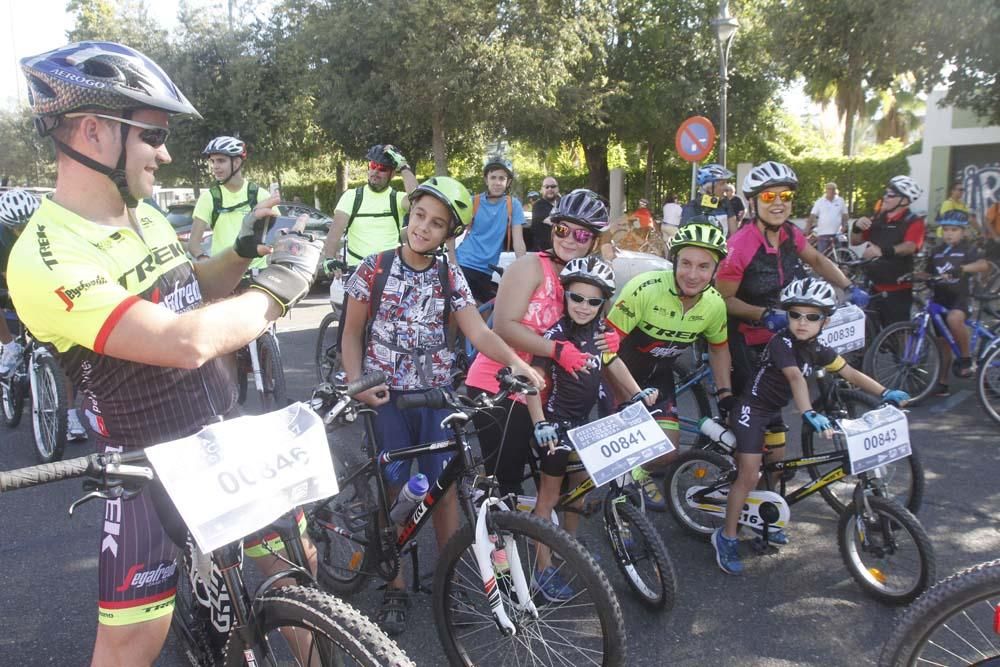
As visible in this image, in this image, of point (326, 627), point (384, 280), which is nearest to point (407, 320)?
point (384, 280)

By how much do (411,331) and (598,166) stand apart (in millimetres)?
Result: 24801

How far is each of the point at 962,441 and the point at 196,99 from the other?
76.8 ft

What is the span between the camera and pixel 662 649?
10.8 ft

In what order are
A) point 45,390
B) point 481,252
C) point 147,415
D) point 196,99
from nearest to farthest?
point 147,415, point 45,390, point 481,252, point 196,99

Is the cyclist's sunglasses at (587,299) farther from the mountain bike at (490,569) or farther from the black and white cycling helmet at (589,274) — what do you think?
the mountain bike at (490,569)

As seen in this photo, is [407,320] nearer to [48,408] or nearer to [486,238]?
[48,408]

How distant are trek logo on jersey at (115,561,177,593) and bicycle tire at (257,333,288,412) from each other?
4295 millimetres

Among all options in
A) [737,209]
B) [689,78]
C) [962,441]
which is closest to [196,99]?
[689,78]

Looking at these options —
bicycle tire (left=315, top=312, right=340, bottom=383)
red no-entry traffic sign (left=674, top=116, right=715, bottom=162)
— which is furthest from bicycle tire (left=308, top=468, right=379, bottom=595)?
red no-entry traffic sign (left=674, top=116, right=715, bottom=162)

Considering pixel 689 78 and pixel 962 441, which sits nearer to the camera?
pixel 962 441

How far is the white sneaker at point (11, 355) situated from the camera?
6.16m

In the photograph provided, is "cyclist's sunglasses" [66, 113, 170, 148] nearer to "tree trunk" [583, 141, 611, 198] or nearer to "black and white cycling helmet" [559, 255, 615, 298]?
"black and white cycling helmet" [559, 255, 615, 298]

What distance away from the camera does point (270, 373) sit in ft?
21.0

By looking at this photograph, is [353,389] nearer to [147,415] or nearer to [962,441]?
[147,415]
